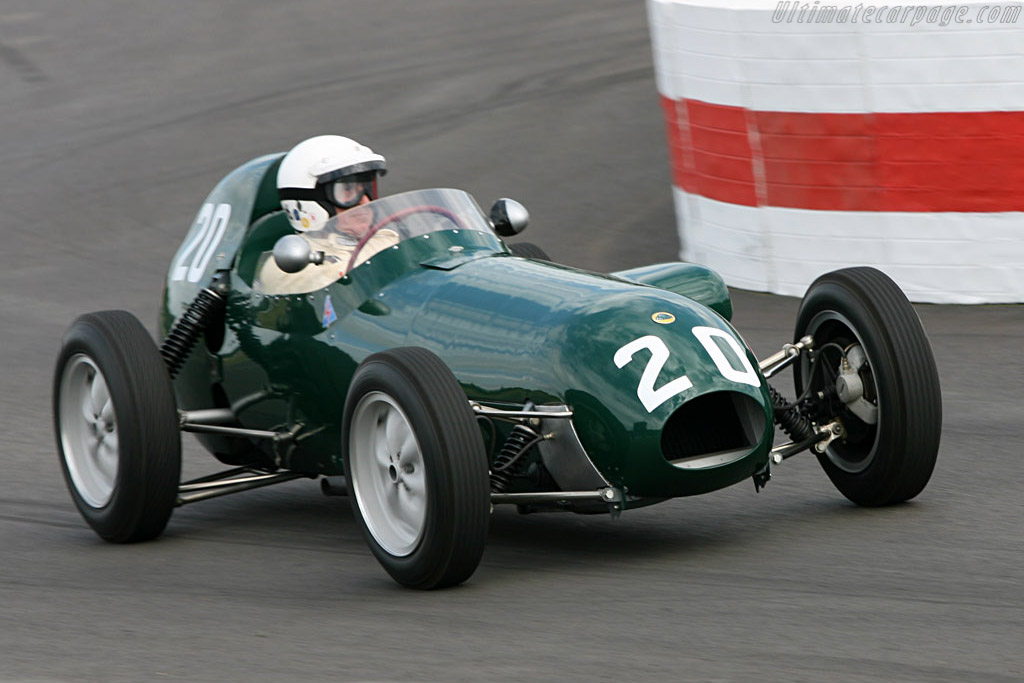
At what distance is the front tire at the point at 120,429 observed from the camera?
261 inches

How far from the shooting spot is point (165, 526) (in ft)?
22.8

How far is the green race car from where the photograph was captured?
5.76m

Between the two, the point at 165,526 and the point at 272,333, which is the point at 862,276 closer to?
the point at 272,333

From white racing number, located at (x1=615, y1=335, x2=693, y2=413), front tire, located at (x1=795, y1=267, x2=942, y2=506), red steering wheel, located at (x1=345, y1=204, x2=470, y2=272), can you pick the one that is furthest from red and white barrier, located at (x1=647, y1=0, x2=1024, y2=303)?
white racing number, located at (x1=615, y1=335, x2=693, y2=413)

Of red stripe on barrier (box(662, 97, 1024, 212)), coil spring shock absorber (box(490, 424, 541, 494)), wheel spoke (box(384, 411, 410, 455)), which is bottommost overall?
red stripe on barrier (box(662, 97, 1024, 212))

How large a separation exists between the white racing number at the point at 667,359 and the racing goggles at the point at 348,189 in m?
1.86

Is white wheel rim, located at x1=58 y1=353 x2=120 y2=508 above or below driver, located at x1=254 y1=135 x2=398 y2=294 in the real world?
below

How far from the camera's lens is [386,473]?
19.6ft

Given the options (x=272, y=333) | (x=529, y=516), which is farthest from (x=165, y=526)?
(x=529, y=516)

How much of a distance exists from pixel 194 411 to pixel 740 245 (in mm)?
4865

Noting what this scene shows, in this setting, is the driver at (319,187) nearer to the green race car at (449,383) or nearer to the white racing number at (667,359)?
the green race car at (449,383)

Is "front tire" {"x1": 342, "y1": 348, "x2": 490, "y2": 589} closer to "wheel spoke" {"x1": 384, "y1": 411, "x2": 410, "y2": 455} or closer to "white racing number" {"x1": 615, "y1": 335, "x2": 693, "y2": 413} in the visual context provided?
"wheel spoke" {"x1": 384, "y1": 411, "x2": 410, "y2": 455}

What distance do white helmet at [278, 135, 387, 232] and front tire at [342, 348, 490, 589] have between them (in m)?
1.48

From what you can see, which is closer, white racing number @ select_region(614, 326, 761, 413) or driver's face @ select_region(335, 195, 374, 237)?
white racing number @ select_region(614, 326, 761, 413)
